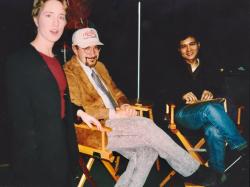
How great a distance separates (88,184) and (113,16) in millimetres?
1576

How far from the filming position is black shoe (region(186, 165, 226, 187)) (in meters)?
3.01

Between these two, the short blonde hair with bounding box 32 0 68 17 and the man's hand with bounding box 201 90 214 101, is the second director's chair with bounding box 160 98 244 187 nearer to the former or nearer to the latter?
the man's hand with bounding box 201 90 214 101

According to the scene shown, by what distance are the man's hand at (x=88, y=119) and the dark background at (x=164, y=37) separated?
60 cm

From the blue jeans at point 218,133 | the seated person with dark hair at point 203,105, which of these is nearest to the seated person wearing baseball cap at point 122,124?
the blue jeans at point 218,133

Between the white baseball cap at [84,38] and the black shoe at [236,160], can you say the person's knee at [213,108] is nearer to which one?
the black shoe at [236,160]

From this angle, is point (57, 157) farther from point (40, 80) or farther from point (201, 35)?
point (201, 35)

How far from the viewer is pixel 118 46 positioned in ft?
10.6

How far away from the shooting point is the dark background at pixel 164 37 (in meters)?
3.18

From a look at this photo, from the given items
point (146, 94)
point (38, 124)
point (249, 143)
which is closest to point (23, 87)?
point (38, 124)

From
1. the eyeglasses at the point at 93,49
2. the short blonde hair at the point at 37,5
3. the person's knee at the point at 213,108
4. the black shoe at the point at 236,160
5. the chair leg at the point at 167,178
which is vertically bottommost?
the chair leg at the point at 167,178

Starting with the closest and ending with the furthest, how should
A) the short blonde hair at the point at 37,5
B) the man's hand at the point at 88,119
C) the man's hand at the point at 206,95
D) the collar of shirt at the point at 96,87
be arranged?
1. the short blonde hair at the point at 37,5
2. the man's hand at the point at 88,119
3. the collar of shirt at the point at 96,87
4. the man's hand at the point at 206,95

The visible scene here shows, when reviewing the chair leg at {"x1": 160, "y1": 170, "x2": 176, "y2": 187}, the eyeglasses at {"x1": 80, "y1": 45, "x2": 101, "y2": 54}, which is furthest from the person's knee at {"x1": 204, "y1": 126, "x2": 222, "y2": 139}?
the eyeglasses at {"x1": 80, "y1": 45, "x2": 101, "y2": 54}

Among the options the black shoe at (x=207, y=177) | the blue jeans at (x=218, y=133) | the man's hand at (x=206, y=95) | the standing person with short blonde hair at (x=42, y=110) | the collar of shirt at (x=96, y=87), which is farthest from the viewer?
the man's hand at (x=206, y=95)

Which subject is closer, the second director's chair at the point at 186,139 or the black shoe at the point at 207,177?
the black shoe at the point at 207,177
